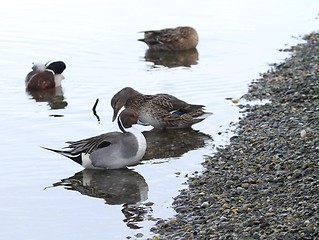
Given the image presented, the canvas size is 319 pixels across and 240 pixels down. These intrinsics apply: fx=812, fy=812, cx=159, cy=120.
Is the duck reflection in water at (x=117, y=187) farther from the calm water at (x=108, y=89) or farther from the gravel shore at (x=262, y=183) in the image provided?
the gravel shore at (x=262, y=183)

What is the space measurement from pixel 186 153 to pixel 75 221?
115 inches

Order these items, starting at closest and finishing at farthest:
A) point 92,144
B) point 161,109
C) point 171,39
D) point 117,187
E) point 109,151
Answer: point 117,187
point 109,151
point 92,144
point 161,109
point 171,39

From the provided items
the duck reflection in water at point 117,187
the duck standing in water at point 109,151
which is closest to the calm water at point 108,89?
the duck reflection in water at point 117,187

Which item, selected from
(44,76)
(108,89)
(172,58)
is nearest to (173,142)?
(108,89)

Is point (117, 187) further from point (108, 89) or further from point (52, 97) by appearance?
point (52, 97)

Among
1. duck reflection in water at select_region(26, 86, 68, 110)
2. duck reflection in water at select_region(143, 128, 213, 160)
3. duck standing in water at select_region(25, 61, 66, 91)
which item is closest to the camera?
duck reflection in water at select_region(143, 128, 213, 160)

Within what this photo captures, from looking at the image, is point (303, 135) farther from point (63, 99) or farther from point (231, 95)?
point (63, 99)

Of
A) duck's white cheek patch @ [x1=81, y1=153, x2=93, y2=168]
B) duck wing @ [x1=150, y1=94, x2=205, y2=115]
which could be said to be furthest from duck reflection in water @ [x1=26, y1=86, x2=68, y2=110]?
duck's white cheek patch @ [x1=81, y1=153, x2=93, y2=168]

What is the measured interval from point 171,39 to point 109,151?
8.71 metres

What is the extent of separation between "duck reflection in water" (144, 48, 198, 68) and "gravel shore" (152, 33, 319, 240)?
4929mm

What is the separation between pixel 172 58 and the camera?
18062 millimetres

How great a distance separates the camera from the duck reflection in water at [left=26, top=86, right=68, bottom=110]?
1370cm

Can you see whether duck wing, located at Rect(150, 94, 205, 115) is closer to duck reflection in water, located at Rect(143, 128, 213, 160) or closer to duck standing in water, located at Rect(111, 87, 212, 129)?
duck standing in water, located at Rect(111, 87, 212, 129)

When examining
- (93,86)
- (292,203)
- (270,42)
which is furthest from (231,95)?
(292,203)
